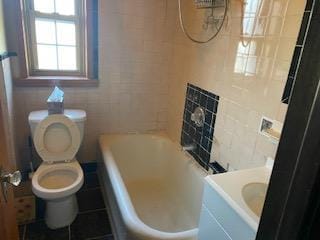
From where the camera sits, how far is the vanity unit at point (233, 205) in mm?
915

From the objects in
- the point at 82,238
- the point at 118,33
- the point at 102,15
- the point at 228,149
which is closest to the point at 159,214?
the point at 82,238

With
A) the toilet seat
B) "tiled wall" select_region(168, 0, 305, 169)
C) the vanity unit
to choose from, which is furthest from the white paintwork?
the toilet seat

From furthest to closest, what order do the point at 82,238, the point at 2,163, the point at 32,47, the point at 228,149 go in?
the point at 32,47 → the point at 82,238 → the point at 228,149 → the point at 2,163

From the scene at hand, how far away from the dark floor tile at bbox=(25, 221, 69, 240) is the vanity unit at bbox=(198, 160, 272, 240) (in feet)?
3.97

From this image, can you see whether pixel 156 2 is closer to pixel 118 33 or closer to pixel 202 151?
pixel 118 33

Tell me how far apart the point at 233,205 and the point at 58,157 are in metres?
1.62

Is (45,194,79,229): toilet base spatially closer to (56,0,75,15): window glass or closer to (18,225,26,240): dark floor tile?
(18,225,26,240): dark floor tile

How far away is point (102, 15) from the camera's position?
2.18m

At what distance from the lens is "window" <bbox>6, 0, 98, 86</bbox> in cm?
209

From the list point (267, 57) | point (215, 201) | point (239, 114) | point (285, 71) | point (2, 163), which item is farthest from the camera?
point (239, 114)

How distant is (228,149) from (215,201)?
70 cm

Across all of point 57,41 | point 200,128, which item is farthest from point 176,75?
point 57,41

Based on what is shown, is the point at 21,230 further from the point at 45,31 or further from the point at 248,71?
the point at 248,71

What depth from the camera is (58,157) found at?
2.08 meters
